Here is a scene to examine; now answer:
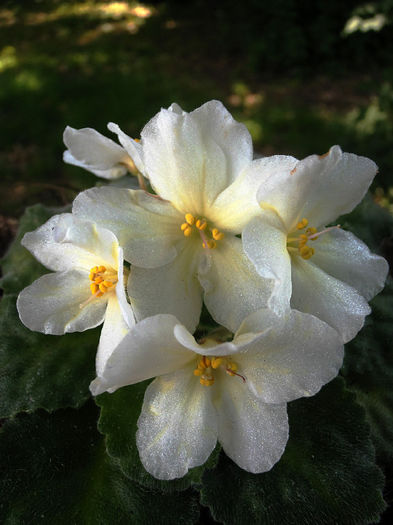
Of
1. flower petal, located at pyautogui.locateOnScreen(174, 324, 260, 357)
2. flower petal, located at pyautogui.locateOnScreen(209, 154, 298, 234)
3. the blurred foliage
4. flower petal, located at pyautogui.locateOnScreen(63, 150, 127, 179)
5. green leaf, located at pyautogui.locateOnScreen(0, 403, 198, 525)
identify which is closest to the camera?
flower petal, located at pyautogui.locateOnScreen(174, 324, 260, 357)

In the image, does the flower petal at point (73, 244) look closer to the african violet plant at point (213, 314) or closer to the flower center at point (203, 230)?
the african violet plant at point (213, 314)

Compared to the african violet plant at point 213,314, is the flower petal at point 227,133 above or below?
above

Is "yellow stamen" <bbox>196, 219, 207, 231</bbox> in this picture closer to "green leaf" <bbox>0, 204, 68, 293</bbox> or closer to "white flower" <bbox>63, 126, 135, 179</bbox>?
"white flower" <bbox>63, 126, 135, 179</bbox>

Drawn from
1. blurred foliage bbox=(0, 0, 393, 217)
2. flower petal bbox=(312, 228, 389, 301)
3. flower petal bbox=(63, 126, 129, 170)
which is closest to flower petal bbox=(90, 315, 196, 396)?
flower petal bbox=(312, 228, 389, 301)

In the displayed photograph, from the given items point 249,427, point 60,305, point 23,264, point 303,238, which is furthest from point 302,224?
point 23,264

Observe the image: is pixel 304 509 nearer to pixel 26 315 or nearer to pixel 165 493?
pixel 165 493

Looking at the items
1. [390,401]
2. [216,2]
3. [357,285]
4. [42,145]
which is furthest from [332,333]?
[216,2]

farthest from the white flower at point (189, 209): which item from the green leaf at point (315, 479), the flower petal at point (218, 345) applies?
the green leaf at point (315, 479)
